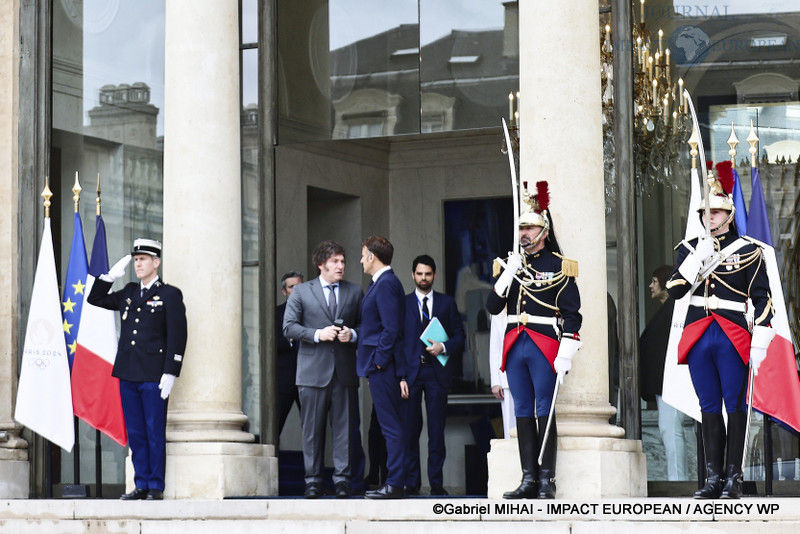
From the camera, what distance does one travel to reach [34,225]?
13.0m

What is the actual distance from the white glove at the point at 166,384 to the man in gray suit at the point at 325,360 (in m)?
0.91

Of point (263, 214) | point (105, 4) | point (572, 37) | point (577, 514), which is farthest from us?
point (105, 4)

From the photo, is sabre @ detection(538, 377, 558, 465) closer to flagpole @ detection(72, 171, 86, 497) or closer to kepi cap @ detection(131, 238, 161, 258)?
kepi cap @ detection(131, 238, 161, 258)

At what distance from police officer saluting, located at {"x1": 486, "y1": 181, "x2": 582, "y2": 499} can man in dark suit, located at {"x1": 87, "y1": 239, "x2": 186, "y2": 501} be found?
2610 millimetres

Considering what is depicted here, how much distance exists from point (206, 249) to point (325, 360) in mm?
1490

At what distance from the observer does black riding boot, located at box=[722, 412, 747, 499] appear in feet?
29.6

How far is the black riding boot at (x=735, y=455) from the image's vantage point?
9016 mm

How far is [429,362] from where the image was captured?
12.2 meters

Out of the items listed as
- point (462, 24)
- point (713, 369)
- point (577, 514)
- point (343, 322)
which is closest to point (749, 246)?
point (713, 369)

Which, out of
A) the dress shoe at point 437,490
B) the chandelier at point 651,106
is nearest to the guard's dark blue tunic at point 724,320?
the chandelier at point 651,106

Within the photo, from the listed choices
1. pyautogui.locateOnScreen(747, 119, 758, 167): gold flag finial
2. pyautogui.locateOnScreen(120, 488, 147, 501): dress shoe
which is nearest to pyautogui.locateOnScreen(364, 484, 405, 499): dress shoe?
pyautogui.locateOnScreen(120, 488, 147, 501): dress shoe

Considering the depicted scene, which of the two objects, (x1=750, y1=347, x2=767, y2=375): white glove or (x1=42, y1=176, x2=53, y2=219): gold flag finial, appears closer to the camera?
(x1=750, y1=347, x2=767, y2=375): white glove

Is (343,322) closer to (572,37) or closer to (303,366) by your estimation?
(303,366)

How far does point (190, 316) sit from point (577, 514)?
3777 millimetres
